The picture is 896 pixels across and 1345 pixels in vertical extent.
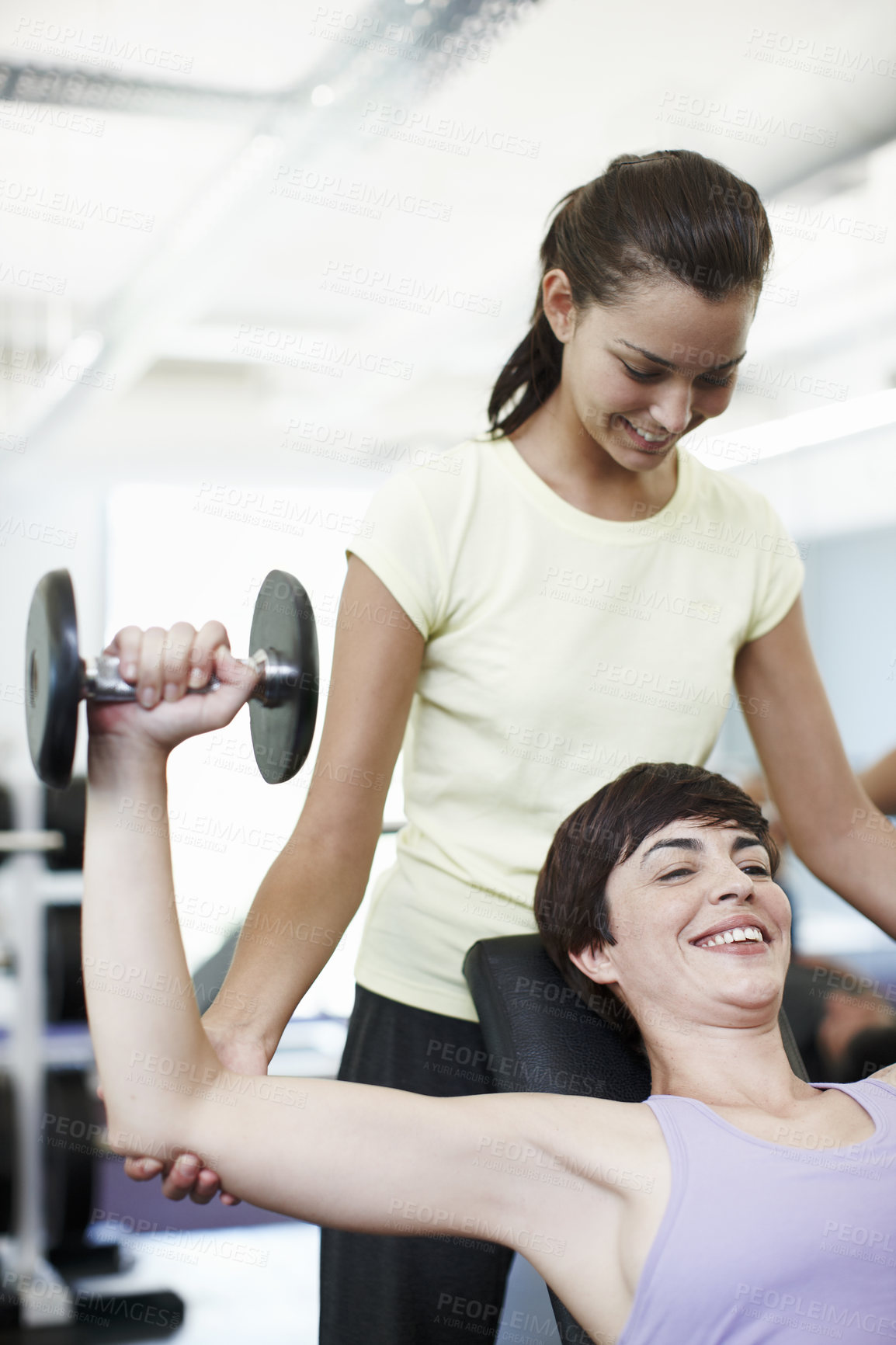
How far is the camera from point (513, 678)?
4.21ft

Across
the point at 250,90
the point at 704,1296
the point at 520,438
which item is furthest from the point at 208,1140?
the point at 250,90

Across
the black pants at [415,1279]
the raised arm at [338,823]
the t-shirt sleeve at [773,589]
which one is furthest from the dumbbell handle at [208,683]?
the t-shirt sleeve at [773,589]

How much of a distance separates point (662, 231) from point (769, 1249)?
0.94m

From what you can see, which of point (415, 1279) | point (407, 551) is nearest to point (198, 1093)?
point (415, 1279)

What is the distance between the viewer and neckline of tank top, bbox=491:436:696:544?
1324 millimetres

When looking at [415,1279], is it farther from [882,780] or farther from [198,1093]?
[882,780]

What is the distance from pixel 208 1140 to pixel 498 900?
492 mm

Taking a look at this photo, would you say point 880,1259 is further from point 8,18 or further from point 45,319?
point 45,319

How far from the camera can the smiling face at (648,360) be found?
1.14 m

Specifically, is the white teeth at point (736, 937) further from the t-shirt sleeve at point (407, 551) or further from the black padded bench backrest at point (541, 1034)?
the t-shirt sleeve at point (407, 551)

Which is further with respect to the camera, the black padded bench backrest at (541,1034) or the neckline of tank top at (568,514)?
the neckline of tank top at (568,514)

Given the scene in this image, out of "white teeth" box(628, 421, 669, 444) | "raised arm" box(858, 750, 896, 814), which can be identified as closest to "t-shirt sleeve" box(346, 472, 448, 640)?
"white teeth" box(628, 421, 669, 444)

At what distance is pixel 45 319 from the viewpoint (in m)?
4.03

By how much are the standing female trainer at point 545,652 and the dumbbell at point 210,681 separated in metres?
0.17
